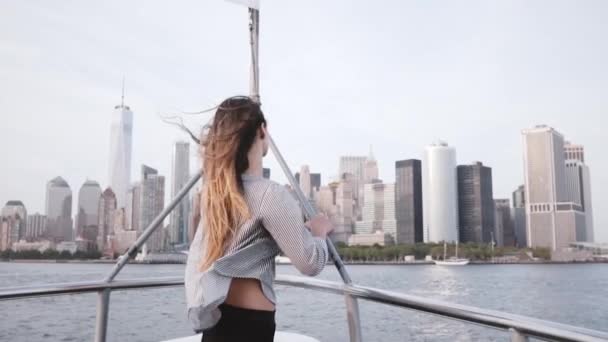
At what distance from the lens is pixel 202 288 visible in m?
1.06

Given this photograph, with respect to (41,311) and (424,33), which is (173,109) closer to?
(41,311)

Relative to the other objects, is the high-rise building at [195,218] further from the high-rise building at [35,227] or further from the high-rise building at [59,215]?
the high-rise building at [35,227]

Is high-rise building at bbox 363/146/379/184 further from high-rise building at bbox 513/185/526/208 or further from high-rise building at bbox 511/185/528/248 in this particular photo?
high-rise building at bbox 513/185/526/208

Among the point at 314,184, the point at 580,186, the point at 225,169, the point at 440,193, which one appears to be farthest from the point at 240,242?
the point at 580,186

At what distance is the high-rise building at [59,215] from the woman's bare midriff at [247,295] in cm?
1665

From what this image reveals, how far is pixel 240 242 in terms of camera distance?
1088 millimetres

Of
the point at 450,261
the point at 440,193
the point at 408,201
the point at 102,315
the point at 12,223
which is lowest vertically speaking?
the point at 450,261

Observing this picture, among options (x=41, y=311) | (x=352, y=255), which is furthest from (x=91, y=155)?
(x=41, y=311)

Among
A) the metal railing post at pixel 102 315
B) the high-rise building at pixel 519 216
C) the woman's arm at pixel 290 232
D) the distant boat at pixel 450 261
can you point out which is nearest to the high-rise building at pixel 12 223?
the metal railing post at pixel 102 315

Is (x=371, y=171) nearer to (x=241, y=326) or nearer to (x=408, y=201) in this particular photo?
(x=408, y=201)

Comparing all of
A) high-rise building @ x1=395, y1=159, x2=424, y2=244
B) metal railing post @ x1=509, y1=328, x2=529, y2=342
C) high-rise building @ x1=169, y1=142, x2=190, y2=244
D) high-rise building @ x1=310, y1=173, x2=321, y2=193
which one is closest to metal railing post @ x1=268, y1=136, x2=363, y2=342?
high-rise building @ x1=169, y1=142, x2=190, y2=244

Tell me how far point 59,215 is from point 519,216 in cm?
5437

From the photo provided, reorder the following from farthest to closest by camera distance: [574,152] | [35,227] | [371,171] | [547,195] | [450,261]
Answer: [574,152], [547,195], [450,261], [371,171], [35,227]

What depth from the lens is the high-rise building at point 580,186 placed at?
2243 inches
